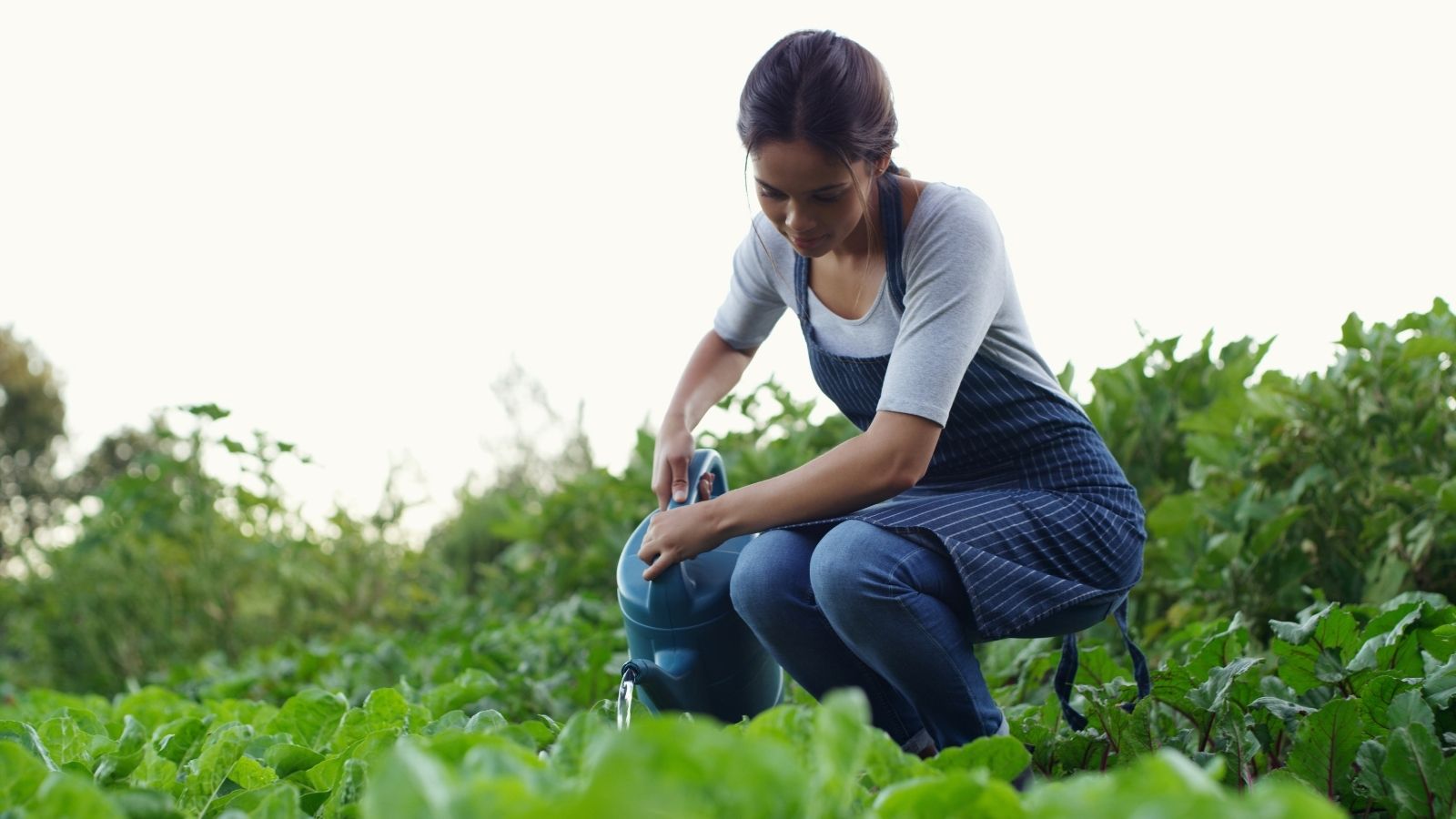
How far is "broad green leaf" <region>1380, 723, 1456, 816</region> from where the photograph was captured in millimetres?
1219

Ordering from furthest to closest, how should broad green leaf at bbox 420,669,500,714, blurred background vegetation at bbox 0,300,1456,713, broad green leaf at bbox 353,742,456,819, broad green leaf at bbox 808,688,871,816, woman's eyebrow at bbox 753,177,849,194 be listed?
blurred background vegetation at bbox 0,300,1456,713 → broad green leaf at bbox 420,669,500,714 → woman's eyebrow at bbox 753,177,849,194 → broad green leaf at bbox 808,688,871,816 → broad green leaf at bbox 353,742,456,819

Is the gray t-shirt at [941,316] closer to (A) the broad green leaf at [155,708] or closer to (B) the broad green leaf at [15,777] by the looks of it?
(B) the broad green leaf at [15,777]

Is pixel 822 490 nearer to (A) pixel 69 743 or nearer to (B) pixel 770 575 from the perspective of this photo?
(B) pixel 770 575

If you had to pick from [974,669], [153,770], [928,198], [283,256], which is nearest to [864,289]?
[928,198]

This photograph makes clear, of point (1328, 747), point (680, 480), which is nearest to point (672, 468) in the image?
point (680, 480)

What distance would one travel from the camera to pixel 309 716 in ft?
5.54

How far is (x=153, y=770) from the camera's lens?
49.5 inches

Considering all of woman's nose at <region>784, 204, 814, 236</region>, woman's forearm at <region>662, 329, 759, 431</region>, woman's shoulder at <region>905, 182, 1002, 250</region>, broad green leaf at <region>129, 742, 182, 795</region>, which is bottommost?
broad green leaf at <region>129, 742, 182, 795</region>

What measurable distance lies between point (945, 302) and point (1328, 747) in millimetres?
711

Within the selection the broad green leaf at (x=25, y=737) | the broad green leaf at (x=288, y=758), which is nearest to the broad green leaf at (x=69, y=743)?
Result: the broad green leaf at (x=25, y=737)

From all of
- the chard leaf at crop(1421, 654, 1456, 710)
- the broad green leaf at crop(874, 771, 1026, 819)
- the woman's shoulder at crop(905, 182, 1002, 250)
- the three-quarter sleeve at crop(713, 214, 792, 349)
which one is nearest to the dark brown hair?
the woman's shoulder at crop(905, 182, 1002, 250)

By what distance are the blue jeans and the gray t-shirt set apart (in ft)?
0.68

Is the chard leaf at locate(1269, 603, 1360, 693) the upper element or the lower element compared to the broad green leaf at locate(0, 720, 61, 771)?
lower

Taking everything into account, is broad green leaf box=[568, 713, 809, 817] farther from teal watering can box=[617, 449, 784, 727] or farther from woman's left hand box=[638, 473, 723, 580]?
teal watering can box=[617, 449, 784, 727]
